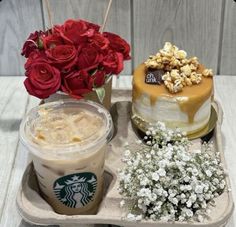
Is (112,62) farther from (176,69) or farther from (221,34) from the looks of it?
(221,34)

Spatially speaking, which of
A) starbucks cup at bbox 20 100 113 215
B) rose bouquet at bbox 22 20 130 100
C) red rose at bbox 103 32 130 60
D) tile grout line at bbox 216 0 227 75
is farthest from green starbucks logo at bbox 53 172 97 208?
tile grout line at bbox 216 0 227 75

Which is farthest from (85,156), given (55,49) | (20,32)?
(20,32)

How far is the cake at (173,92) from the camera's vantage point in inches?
33.0

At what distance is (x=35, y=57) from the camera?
815mm

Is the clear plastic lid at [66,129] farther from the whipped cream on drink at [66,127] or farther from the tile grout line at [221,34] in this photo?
Result: the tile grout line at [221,34]

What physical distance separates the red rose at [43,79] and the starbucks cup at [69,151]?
0.03m

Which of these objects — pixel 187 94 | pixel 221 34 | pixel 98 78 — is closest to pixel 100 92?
pixel 98 78

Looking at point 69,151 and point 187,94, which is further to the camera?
point 187,94

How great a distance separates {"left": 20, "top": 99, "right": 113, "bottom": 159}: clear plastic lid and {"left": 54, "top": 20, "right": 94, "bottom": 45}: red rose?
10 cm

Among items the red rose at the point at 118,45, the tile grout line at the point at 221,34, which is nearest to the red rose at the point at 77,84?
the red rose at the point at 118,45

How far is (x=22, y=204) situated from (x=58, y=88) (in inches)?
7.1

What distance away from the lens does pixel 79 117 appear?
785 millimetres

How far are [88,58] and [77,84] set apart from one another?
4 centimetres

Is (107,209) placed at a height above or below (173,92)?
below
